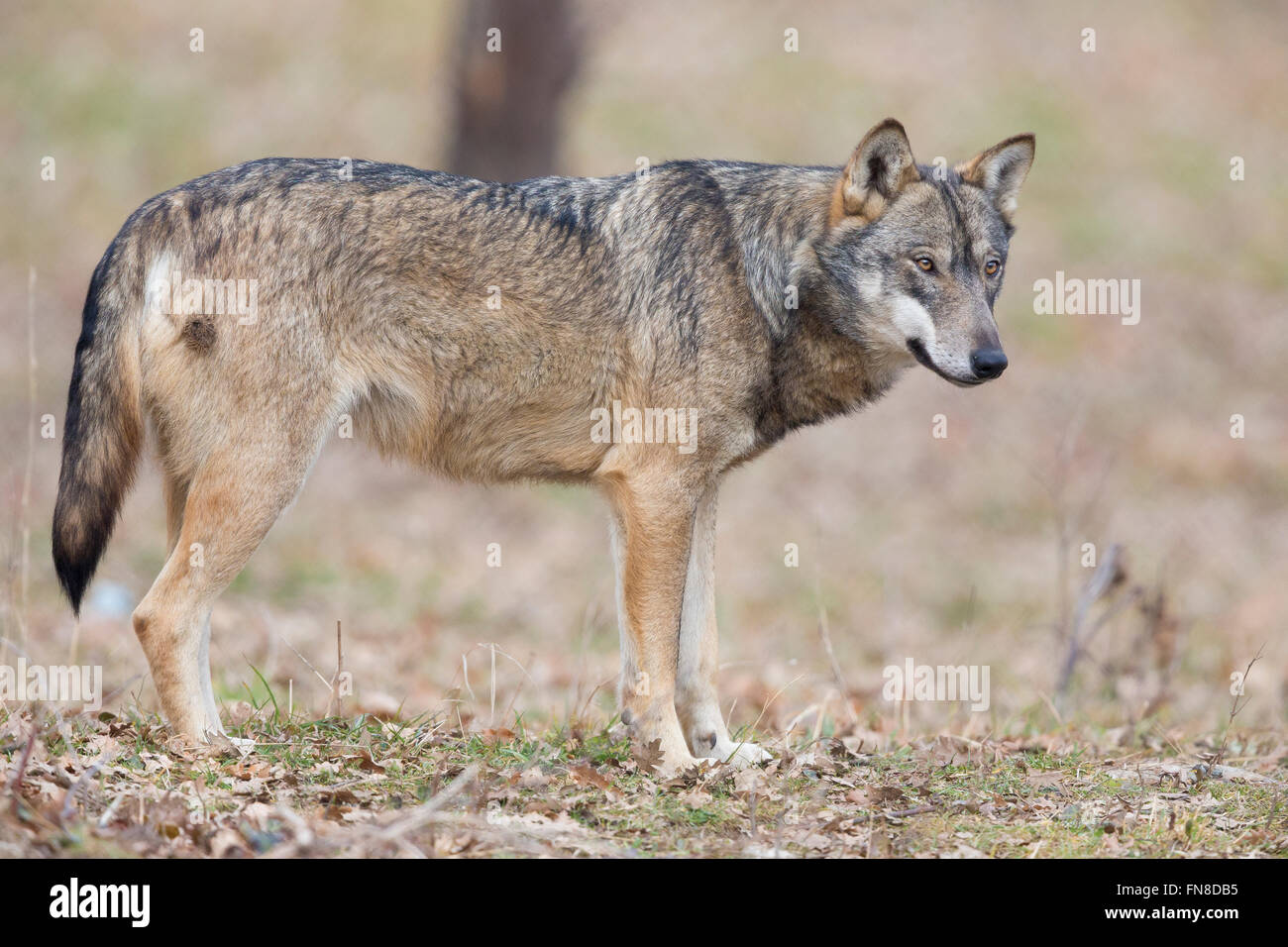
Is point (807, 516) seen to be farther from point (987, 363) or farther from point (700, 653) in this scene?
point (987, 363)

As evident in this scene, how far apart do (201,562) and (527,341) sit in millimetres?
1752

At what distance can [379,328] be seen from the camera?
5.50 metres

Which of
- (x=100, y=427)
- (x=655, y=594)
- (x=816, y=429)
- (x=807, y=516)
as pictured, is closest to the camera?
(x=100, y=427)

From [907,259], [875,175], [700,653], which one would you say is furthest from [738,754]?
[875,175]

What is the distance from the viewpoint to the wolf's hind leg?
5.27 m

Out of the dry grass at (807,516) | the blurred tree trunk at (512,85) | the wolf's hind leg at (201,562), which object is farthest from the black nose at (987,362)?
the blurred tree trunk at (512,85)

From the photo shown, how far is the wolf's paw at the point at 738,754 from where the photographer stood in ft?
18.0

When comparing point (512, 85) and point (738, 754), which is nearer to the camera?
point (738, 754)

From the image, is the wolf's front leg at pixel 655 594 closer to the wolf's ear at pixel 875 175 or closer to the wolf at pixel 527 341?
the wolf at pixel 527 341

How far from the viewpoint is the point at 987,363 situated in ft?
17.6

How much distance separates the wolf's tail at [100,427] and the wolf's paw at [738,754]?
293cm

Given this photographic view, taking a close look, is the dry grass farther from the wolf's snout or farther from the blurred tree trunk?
the wolf's snout

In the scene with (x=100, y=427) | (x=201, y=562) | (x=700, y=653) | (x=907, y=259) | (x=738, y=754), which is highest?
(x=907, y=259)

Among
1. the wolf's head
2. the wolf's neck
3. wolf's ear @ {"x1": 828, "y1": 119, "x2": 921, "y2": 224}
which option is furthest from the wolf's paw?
wolf's ear @ {"x1": 828, "y1": 119, "x2": 921, "y2": 224}
